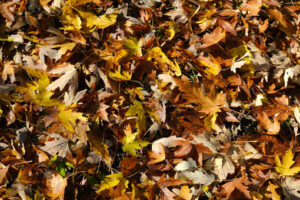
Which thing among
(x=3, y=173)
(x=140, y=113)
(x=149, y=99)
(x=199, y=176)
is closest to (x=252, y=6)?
(x=149, y=99)

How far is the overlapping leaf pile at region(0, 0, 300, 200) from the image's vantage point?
1639 millimetres

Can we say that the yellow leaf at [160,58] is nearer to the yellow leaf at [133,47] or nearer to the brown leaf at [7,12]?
the yellow leaf at [133,47]

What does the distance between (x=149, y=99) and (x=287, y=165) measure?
1.01 m

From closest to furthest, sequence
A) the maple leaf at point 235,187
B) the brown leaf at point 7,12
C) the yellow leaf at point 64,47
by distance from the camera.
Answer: the maple leaf at point 235,187
the yellow leaf at point 64,47
the brown leaf at point 7,12

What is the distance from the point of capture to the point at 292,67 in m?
1.80

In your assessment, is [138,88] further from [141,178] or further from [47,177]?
[47,177]

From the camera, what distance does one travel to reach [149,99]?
173 centimetres

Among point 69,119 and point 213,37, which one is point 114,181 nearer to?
point 69,119

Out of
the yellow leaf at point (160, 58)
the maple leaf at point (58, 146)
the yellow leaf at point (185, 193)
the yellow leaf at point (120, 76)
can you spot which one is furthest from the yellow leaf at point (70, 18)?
the yellow leaf at point (185, 193)

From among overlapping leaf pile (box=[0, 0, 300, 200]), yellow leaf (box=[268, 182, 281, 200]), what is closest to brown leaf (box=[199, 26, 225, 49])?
overlapping leaf pile (box=[0, 0, 300, 200])

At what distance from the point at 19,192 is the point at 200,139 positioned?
1.26 meters

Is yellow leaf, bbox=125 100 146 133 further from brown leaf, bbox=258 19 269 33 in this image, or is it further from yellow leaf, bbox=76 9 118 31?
brown leaf, bbox=258 19 269 33

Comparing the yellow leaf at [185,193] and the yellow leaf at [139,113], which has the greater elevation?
A: the yellow leaf at [139,113]

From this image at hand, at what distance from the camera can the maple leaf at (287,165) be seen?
5.26ft
